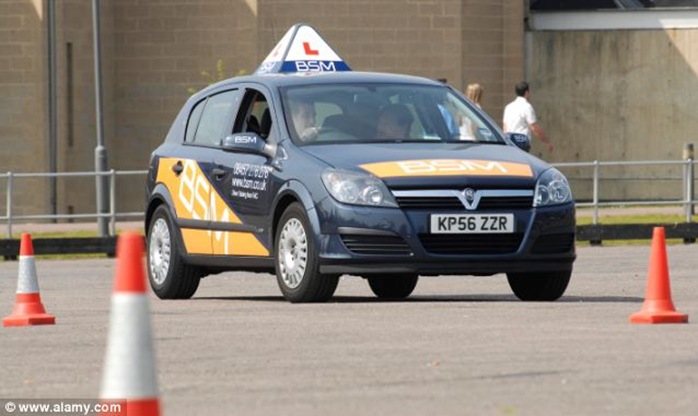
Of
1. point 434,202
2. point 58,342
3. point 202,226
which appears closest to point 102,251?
point 202,226

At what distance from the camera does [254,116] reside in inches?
602

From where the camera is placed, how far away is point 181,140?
1623cm

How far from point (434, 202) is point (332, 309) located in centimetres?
96

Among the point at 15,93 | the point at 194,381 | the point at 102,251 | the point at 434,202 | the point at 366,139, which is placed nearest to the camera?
the point at 194,381

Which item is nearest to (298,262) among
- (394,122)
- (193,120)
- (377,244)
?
(377,244)

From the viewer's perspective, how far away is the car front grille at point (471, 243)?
43.9ft

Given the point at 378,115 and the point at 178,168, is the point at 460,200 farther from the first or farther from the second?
the point at 178,168

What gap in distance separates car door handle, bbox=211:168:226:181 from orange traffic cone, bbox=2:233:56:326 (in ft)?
7.95

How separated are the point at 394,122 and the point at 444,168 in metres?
1.18

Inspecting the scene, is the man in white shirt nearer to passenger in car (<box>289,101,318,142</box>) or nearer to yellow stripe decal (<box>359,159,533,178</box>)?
passenger in car (<box>289,101,318,142</box>)

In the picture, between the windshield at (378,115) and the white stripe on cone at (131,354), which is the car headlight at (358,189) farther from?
the white stripe on cone at (131,354)

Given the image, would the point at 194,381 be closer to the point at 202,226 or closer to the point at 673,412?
the point at 673,412

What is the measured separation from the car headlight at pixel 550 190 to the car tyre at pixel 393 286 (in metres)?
1.88

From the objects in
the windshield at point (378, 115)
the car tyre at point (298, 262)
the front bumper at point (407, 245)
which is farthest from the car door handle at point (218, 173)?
the front bumper at point (407, 245)
